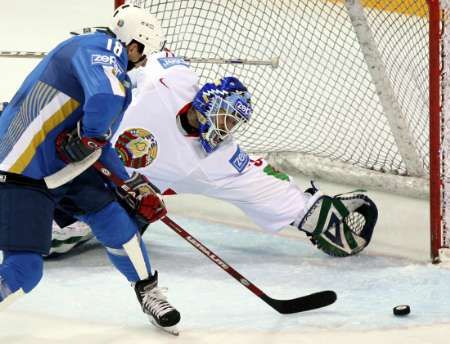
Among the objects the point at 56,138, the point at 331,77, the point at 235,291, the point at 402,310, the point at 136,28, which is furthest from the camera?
the point at 331,77

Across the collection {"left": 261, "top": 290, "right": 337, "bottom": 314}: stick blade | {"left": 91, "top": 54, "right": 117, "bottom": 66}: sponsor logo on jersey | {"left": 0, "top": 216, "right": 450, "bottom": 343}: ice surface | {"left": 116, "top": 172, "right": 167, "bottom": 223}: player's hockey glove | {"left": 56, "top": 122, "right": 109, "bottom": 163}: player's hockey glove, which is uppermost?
{"left": 91, "top": 54, "right": 117, "bottom": 66}: sponsor logo on jersey

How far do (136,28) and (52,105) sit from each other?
0.35 meters

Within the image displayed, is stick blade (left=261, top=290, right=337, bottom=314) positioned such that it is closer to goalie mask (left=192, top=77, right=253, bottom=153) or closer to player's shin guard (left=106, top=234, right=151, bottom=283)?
player's shin guard (left=106, top=234, right=151, bottom=283)

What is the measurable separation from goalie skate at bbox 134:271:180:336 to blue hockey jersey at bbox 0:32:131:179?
0.46 metres

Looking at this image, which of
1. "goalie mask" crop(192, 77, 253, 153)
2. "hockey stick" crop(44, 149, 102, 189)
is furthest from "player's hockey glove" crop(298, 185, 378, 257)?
"hockey stick" crop(44, 149, 102, 189)

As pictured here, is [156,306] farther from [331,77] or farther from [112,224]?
[331,77]

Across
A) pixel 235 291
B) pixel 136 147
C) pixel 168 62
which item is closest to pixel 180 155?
pixel 136 147

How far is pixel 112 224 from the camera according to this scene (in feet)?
10.7

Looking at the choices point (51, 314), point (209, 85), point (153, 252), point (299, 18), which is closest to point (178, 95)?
point (209, 85)

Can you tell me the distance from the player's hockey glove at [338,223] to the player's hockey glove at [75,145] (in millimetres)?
1222

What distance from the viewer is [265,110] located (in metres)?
5.19

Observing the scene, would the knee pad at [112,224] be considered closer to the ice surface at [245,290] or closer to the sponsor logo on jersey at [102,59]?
the ice surface at [245,290]

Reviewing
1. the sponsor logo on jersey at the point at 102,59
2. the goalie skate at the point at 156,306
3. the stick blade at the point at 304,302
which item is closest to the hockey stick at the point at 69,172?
the sponsor logo on jersey at the point at 102,59

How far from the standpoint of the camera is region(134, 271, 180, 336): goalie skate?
325 centimetres
